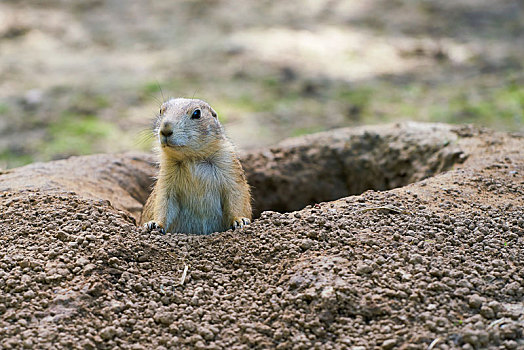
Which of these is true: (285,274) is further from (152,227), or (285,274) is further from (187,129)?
(187,129)

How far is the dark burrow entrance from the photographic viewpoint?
6688 millimetres

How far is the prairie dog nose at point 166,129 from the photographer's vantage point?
4.78m

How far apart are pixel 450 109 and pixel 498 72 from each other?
2.00 meters

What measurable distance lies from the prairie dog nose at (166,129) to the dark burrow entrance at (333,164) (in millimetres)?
2123

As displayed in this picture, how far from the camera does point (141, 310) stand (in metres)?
3.60

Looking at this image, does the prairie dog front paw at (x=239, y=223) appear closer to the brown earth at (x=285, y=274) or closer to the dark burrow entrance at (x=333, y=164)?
the brown earth at (x=285, y=274)

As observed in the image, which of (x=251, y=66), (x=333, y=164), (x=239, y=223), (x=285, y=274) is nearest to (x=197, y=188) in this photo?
(x=239, y=223)

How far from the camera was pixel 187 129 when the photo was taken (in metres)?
5.06

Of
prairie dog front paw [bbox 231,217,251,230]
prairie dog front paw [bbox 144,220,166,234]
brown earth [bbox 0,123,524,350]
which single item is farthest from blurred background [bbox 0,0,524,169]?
brown earth [bbox 0,123,524,350]

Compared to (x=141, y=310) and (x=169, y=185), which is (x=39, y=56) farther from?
(x=141, y=310)

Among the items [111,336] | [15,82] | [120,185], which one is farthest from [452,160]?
[15,82]

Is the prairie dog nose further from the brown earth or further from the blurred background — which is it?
the blurred background

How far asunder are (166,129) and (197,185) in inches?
26.8

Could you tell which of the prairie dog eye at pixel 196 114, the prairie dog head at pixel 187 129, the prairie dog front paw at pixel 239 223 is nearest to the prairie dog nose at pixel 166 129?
the prairie dog head at pixel 187 129
